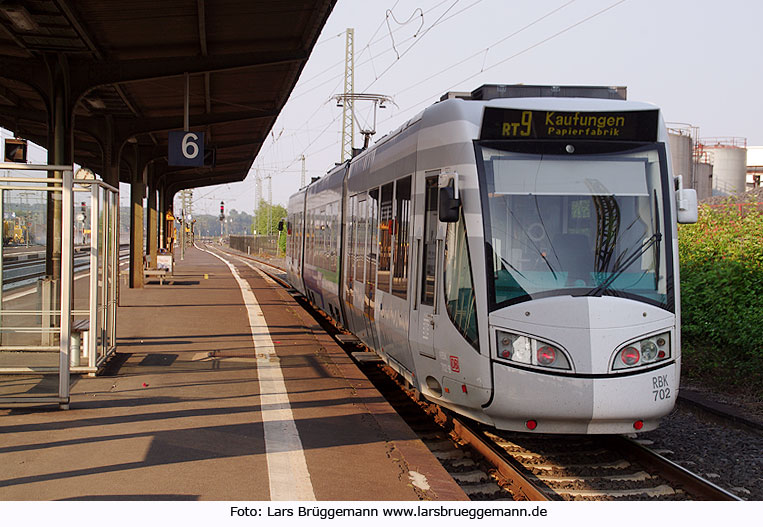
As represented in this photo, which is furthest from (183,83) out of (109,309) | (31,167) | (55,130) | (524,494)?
(524,494)

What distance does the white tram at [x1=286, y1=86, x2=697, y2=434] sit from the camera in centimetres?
700

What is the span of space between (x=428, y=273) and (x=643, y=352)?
7.47ft

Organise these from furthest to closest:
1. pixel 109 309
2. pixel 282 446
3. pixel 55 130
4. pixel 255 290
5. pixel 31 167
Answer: pixel 255 290 < pixel 55 130 < pixel 109 309 < pixel 31 167 < pixel 282 446

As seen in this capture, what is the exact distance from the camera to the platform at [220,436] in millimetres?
5914

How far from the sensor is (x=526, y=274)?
7.26 meters

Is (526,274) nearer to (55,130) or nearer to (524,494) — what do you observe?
(524,494)

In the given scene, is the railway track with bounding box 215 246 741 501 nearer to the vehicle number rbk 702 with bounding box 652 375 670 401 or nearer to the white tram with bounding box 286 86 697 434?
the white tram with bounding box 286 86 697 434

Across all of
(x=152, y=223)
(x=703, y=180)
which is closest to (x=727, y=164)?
(x=703, y=180)

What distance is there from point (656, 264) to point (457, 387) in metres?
2.14

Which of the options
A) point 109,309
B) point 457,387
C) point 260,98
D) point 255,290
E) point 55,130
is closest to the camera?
point 457,387

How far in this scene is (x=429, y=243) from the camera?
837 centimetres

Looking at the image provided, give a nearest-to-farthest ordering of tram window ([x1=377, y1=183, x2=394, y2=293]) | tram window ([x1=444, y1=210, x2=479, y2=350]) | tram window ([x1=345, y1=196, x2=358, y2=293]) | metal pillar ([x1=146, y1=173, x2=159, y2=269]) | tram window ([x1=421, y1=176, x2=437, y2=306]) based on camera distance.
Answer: tram window ([x1=444, y1=210, x2=479, y2=350]) < tram window ([x1=421, y1=176, x2=437, y2=306]) < tram window ([x1=377, y1=183, x2=394, y2=293]) < tram window ([x1=345, y1=196, x2=358, y2=293]) < metal pillar ([x1=146, y1=173, x2=159, y2=269])

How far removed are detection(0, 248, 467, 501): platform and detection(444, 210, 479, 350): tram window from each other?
115 centimetres

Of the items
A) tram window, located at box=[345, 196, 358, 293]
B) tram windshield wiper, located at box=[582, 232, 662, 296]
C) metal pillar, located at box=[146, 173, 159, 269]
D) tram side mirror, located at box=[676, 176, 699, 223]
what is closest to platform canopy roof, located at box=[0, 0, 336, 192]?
tram window, located at box=[345, 196, 358, 293]
